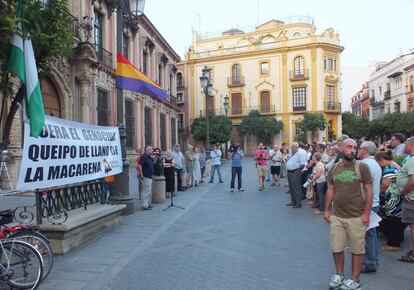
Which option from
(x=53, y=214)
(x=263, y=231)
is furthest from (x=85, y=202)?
(x=263, y=231)

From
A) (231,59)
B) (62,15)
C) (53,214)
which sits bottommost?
(53,214)

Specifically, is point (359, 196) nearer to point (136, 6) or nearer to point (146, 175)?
point (146, 175)

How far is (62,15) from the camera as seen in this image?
5453mm

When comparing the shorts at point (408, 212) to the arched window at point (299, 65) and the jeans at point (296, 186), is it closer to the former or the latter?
the jeans at point (296, 186)

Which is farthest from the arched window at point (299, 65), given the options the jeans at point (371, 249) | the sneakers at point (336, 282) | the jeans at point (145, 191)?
the sneakers at point (336, 282)

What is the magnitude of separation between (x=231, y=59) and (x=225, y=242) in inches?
1932

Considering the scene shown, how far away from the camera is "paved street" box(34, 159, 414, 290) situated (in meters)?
5.03

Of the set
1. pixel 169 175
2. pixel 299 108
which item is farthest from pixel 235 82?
pixel 169 175

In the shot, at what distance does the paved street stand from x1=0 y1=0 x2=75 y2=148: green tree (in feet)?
6.85

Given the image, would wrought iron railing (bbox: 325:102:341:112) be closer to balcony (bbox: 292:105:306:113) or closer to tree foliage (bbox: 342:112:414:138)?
balcony (bbox: 292:105:306:113)

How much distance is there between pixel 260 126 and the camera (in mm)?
49594

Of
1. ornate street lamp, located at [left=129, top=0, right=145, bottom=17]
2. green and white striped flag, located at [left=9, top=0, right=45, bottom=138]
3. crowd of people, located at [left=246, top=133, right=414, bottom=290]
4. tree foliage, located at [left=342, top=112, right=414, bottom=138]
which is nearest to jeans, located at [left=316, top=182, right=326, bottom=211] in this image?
crowd of people, located at [left=246, top=133, right=414, bottom=290]

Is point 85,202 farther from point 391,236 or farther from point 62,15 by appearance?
point 391,236

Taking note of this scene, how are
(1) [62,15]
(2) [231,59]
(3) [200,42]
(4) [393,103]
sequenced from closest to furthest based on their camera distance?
(1) [62,15] < (2) [231,59] < (3) [200,42] < (4) [393,103]
